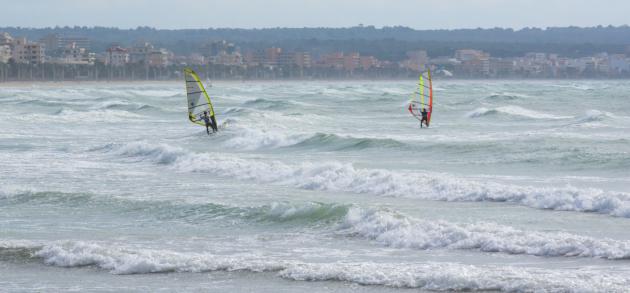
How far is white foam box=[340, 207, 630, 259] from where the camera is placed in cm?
1275

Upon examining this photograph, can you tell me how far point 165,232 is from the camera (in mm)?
15305

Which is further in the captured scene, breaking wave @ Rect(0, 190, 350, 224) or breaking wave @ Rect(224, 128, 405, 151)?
breaking wave @ Rect(224, 128, 405, 151)

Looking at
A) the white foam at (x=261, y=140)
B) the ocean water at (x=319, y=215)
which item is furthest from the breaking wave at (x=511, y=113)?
the white foam at (x=261, y=140)

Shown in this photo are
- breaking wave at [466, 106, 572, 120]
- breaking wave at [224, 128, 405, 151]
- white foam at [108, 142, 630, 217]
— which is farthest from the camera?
breaking wave at [466, 106, 572, 120]

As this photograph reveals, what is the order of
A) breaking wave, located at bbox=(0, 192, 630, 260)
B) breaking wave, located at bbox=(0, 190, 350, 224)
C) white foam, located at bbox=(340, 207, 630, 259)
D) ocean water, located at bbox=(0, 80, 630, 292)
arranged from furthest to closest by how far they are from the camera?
breaking wave, located at bbox=(0, 190, 350, 224) → breaking wave, located at bbox=(0, 192, 630, 260) → white foam, located at bbox=(340, 207, 630, 259) → ocean water, located at bbox=(0, 80, 630, 292)

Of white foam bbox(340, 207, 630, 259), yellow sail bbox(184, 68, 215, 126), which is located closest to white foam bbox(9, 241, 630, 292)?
white foam bbox(340, 207, 630, 259)

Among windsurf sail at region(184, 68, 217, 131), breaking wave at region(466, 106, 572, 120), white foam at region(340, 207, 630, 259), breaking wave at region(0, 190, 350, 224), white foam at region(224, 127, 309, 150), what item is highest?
windsurf sail at region(184, 68, 217, 131)

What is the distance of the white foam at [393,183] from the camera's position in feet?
54.6

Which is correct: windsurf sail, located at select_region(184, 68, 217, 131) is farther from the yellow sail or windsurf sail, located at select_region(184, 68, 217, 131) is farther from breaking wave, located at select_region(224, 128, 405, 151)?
breaking wave, located at select_region(224, 128, 405, 151)

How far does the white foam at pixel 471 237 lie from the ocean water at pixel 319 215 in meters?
0.03

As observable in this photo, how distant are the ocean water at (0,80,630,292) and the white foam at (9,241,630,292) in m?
0.03

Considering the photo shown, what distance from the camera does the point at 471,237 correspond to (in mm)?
13609

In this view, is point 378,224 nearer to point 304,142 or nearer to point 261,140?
point 304,142

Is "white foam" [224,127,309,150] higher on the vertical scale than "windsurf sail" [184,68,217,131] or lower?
lower
